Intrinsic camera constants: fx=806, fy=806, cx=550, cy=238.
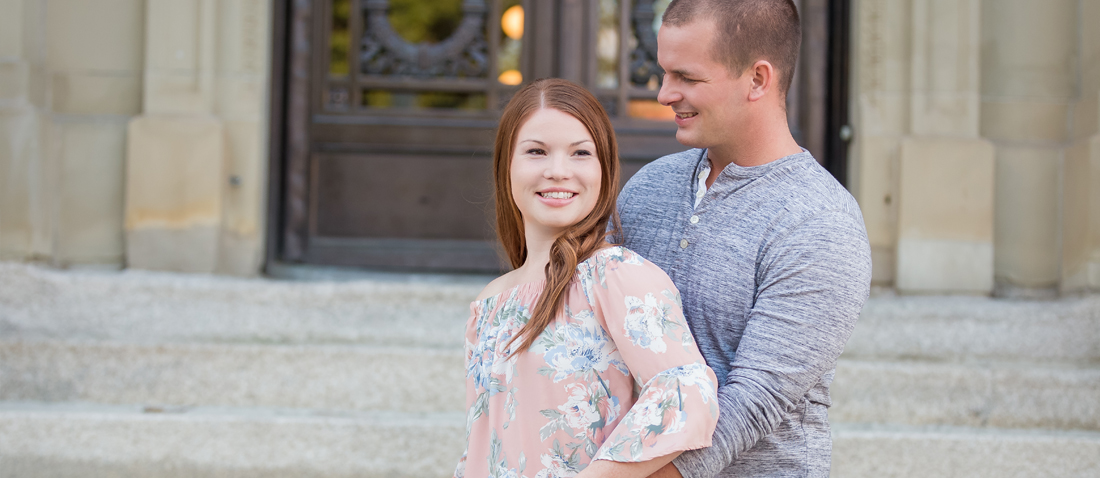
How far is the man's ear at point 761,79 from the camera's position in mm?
1535

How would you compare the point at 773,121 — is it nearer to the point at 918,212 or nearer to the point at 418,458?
the point at 418,458

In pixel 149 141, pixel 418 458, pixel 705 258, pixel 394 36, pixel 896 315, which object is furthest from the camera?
pixel 394 36

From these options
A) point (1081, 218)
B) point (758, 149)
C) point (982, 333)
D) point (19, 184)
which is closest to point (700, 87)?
point (758, 149)

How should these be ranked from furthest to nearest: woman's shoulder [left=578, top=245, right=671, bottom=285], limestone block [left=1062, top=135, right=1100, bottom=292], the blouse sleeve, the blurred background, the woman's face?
limestone block [left=1062, top=135, right=1100, bottom=292] < the blurred background < the woman's face < woman's shoulder [left=578, top=245, right=671, bottom=285] < the blouse sleeve

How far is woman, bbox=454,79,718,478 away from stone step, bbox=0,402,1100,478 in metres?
1.42

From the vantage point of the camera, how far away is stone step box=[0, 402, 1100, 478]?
2.88 m

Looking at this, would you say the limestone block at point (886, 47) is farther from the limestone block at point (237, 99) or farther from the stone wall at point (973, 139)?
the limestone block at point (237, 99)

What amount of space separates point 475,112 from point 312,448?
2.30m

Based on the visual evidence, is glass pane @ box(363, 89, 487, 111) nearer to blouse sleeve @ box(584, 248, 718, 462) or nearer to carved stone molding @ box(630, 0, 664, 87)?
carved stone molding @ box(630, 0, 664, 87)

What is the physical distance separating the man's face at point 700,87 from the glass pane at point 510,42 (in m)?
3.14

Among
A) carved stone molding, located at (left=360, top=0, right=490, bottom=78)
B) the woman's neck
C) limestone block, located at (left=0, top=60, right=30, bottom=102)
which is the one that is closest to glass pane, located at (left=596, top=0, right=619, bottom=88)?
carved stone molding, located at (left=360, top=0, right=490, bottom=78)

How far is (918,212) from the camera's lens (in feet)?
13.7

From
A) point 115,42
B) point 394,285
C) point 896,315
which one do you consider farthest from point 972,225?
point 115,42

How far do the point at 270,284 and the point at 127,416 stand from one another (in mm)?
1039
